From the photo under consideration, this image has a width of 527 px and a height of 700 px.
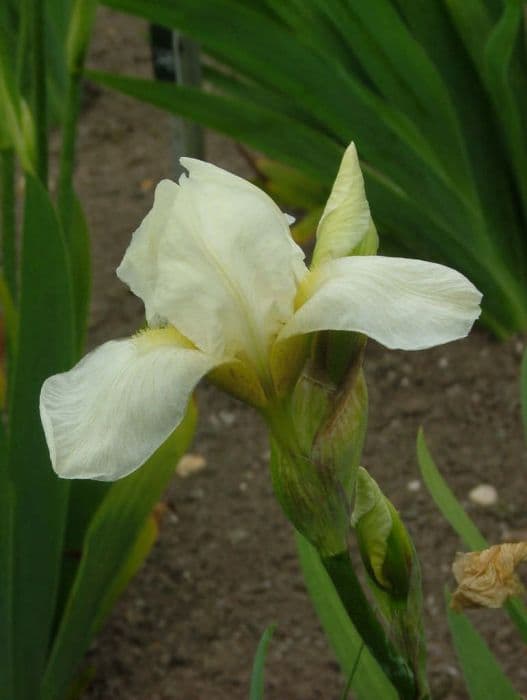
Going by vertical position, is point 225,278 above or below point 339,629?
above

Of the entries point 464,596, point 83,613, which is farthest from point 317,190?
point 464,596

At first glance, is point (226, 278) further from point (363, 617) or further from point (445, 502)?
point (445, 502)

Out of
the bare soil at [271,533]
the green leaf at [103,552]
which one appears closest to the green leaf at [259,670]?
the green leaf at [103,552]

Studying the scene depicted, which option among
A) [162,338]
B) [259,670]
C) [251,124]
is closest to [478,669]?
[259,670]

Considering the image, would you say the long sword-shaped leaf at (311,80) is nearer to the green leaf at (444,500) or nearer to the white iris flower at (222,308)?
the green leaf at (444,500)

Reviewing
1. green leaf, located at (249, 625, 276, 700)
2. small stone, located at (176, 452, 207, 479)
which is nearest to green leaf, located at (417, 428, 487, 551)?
green leaf, located at (249, 625, 276, 700)

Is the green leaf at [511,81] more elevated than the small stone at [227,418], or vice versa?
the green leaf at [511,81]

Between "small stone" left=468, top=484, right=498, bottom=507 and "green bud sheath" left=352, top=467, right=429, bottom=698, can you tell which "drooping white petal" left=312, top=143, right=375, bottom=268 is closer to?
"green bud sheath" left=352, top=467, right=429, bottom=698
